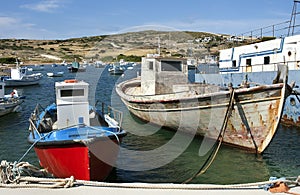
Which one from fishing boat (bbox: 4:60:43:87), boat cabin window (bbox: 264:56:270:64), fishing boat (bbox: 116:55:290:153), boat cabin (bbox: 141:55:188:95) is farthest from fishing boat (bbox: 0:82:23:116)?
fishing boat (bbox: 4:60:43:87)

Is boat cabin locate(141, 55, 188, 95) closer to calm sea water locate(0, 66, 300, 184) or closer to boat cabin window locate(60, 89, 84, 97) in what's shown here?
calm sea water locate(0, 66, 300, 184)

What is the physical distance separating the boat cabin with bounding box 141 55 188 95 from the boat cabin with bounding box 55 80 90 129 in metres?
7.58

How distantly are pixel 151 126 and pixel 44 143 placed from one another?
976 cm

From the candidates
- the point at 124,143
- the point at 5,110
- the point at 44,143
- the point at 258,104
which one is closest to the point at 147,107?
the point at 124,143

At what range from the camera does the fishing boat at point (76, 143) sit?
9.01 m

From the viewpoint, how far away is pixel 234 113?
1305cm

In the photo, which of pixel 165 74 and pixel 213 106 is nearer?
pixel 213 106

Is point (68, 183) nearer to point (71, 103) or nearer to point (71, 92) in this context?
point (71, 103)

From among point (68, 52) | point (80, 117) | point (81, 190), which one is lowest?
point (81, 190)

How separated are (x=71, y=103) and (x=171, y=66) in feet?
28.0

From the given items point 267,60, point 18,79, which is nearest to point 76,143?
point 267,60

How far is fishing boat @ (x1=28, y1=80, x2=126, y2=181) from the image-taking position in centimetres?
901

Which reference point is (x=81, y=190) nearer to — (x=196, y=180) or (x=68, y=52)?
(x=196, y=180)

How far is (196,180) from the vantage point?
1056 centimetres
